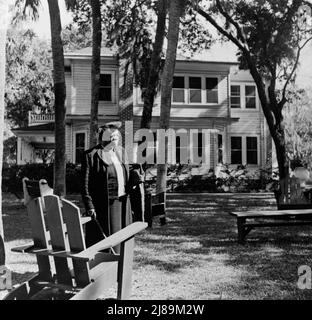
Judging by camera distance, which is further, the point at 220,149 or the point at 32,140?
the point at 32,140

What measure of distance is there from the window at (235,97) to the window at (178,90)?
3567mm

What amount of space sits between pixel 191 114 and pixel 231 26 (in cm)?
940

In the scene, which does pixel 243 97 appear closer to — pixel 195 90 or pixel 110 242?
pixel 195 90

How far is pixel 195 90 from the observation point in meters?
27.0

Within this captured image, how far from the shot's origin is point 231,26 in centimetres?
1766

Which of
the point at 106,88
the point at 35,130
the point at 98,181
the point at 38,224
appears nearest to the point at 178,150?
the point at 106,88

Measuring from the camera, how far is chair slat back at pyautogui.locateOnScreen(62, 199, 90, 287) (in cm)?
404

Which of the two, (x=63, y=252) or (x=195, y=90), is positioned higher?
(x=195, y=90)

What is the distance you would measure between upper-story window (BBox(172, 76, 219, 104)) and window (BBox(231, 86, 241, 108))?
168cm

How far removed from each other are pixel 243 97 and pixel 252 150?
3.36m

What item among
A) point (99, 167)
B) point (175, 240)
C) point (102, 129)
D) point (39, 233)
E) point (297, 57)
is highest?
point (297, 57)

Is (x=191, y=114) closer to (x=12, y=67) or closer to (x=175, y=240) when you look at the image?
(x=12, y=67)

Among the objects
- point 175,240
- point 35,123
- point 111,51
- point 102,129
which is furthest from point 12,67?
point 102,129

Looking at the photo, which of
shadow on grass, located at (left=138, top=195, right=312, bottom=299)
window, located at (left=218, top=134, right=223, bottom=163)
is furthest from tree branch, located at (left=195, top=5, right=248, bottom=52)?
window, located at (left=218, top=134, right=223, bottom=163)
